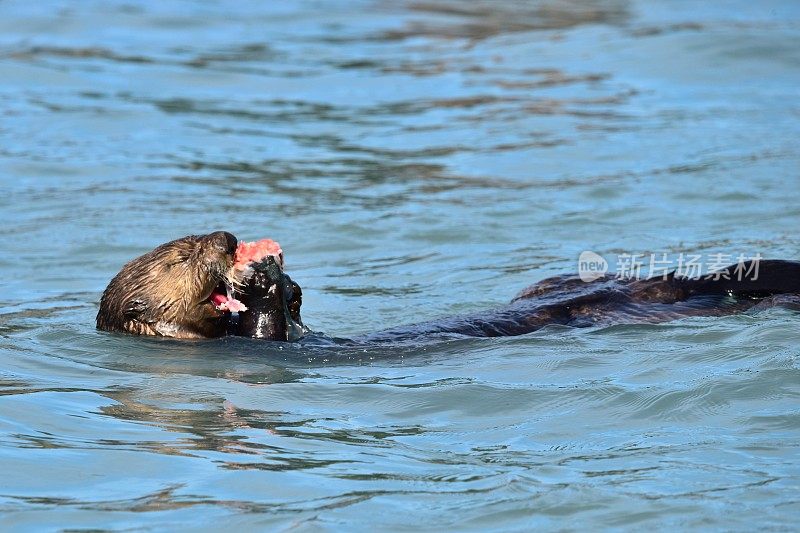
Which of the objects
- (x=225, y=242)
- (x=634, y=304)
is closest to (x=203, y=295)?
(x=225, y=242)

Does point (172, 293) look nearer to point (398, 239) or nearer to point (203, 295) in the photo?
point (203, 295)

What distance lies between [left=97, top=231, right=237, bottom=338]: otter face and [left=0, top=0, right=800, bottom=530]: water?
136 mm

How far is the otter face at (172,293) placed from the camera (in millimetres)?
5527

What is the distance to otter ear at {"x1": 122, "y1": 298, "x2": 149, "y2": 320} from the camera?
5645 mm

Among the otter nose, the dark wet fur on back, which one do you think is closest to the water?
the dark wet fur on back

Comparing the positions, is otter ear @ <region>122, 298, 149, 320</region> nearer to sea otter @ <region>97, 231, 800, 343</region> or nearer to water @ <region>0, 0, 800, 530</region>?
sea otter @ <region>97, 231, 800, 343</region>

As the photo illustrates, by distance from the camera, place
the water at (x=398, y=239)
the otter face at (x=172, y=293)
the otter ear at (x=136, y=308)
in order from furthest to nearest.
Answer: the otter ear at (x=136, y=308) < the otter face at (x=172, y=293) < the water at (x=398, y=239)

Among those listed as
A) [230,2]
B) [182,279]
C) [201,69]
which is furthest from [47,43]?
[182,279]

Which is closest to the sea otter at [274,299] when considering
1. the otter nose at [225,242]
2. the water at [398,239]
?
the otter nose at [225,242]

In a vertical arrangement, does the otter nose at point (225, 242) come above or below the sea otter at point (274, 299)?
above

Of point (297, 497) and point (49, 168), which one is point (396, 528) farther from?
point (49, 168)

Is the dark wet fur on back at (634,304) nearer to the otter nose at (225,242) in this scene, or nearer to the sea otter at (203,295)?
the sea otter at (203,295)

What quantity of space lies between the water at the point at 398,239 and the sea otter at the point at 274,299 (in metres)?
0.12

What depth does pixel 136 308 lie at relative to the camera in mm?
5652
